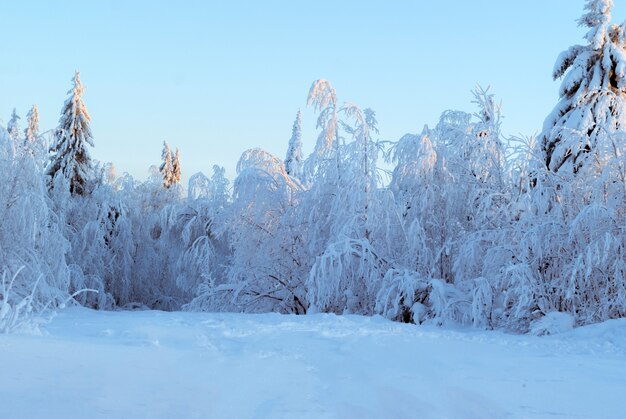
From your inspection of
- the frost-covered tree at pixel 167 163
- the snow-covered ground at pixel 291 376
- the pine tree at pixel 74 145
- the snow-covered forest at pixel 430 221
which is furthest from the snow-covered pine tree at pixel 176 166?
the snow-covered ground at pixel 291 376

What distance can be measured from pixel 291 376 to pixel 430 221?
27.2 ft

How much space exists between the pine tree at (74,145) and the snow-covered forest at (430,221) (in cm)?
743

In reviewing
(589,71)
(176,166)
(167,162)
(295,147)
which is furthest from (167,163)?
(589,71)

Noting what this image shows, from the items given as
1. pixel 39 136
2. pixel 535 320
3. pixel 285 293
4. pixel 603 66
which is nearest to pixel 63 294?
pixel 39 136

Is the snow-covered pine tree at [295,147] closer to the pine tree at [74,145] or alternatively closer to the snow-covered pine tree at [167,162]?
the snow-covered pine tree at [167,162]

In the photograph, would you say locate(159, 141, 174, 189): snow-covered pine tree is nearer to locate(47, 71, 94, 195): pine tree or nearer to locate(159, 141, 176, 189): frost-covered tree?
locate(159, 141, 176, 189): frost-covered tree

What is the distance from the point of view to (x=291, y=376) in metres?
3.74

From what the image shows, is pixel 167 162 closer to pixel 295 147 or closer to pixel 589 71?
pixel 295 147

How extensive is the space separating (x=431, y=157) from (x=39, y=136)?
842cm

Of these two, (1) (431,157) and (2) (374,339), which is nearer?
(2) (374,339)

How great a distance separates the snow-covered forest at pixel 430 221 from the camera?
8.97 metres

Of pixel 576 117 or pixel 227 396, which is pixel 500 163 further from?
pixel 227 396

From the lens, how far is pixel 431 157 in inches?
460

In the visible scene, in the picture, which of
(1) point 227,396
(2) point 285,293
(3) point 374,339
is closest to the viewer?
(1) point 227,396
